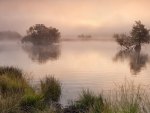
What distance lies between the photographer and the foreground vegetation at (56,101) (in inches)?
523

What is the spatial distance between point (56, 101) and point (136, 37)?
88738mm

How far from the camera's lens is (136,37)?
108562 mm

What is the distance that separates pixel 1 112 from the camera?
15.0 metres

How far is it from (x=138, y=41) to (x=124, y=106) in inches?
3939

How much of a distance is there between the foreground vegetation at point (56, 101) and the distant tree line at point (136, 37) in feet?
282

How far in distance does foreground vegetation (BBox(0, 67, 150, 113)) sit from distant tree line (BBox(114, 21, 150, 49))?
86.1 metres

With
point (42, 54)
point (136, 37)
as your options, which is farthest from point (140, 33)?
point (42, 54)

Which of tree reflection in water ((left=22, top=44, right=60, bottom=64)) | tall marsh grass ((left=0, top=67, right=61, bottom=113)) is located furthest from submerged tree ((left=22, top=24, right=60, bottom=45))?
tall marsh grass ((left=0, top=67, right=61, bottom=113))

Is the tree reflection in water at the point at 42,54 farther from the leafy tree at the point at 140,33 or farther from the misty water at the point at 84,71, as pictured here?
the leafy tree at the point at 140,33

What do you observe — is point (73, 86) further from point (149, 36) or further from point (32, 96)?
point (149, 36)

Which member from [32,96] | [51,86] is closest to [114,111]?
[32,96]

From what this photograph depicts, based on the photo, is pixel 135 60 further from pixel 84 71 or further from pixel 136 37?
pixel 136 37

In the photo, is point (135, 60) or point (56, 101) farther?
point (135, 60)

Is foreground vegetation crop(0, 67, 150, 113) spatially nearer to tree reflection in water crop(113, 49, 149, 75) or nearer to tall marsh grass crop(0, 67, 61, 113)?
tall marsh grass crop(0, 67, 61, 113)
